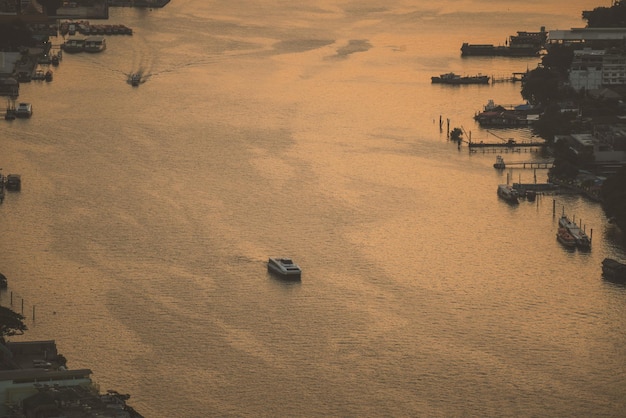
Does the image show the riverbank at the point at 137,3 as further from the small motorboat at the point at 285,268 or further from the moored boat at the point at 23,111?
the small motorboat at the point at 285,268

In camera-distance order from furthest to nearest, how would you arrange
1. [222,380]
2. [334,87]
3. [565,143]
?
[334,87]
[565,143]
[222,380]

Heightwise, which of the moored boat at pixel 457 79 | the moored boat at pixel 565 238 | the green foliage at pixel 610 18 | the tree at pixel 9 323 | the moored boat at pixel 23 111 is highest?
the green foliage at pixel 610 18

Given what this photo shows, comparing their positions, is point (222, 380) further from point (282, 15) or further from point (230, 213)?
point (282, 15)

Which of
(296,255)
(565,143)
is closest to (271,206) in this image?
(296,255)

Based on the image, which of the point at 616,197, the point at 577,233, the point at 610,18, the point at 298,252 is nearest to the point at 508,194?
the point at 616,197

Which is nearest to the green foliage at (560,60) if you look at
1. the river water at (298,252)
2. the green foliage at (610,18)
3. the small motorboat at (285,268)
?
the river water at (298,252)

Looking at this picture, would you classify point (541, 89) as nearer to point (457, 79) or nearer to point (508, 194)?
point (457, 79)

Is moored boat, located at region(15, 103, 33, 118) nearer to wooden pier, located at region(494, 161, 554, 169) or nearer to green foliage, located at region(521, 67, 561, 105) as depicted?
wooden pier, located at region(494, 161, 554, 169)
